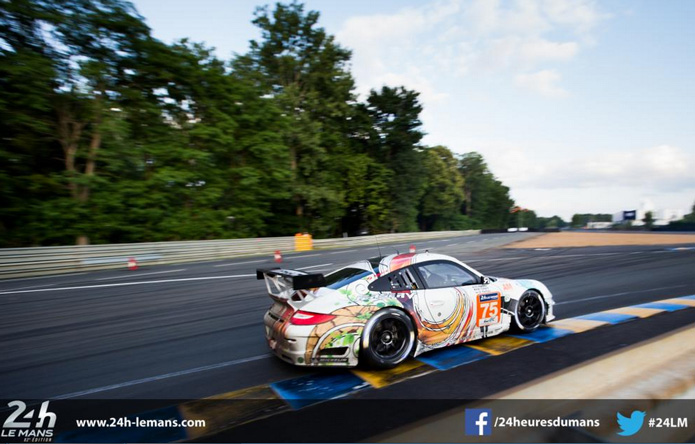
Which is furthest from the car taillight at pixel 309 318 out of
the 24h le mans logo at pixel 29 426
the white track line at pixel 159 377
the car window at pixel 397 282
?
the 24h le mans logo at pixel 29 426

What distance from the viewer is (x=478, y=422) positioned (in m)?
2.87

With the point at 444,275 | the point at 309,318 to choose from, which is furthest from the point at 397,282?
the point at 309,318

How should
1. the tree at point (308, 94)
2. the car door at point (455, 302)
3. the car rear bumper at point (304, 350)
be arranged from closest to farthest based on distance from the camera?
the car rear bumper at point (304, 350) < the car door at point (455, 302) < the tree at point (308, 94)

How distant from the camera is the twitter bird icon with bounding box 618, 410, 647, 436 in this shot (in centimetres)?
285

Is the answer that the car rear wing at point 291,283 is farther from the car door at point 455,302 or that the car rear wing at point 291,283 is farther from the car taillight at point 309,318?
the car door at point 455,302

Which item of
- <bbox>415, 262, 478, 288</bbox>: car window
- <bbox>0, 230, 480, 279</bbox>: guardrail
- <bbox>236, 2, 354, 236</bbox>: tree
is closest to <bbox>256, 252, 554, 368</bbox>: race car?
<bbox>415, 262, 478, 288</bbox>: car window

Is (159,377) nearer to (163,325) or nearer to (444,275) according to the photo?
(163,325)

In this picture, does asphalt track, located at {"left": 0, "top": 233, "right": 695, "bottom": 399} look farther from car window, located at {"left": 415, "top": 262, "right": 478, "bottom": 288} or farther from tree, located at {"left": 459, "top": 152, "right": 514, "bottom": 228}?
tree, located at {"left": 459, "top": 152, "right": 514, "bottom": 228}

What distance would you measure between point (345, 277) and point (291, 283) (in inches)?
28.0

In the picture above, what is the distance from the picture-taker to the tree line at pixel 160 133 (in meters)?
15.7

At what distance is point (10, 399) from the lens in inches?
154

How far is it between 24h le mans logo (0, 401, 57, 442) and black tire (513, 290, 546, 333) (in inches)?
202

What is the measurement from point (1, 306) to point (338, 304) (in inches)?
337

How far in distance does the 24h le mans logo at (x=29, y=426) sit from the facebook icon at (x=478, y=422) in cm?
331
